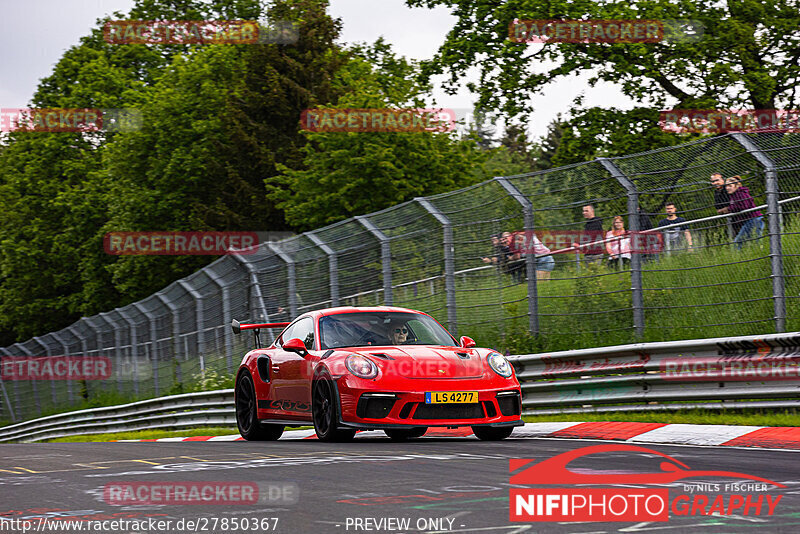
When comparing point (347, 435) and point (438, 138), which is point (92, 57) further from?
point (347, 435)

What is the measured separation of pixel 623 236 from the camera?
12.3 meters

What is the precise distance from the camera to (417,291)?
15688 millimetres

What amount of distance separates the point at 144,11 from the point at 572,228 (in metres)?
52.4

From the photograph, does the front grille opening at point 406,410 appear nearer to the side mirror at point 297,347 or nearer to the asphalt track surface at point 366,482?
the asphalt track surface at point 366,482

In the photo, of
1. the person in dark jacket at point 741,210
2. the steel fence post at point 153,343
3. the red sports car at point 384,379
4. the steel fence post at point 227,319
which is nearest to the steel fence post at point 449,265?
the red sports car at point 384,379

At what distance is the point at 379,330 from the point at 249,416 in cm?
221

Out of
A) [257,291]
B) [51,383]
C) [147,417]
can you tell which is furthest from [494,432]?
[51,383]

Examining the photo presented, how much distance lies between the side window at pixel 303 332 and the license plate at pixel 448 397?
1.83 metres

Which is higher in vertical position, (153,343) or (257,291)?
(257,291)

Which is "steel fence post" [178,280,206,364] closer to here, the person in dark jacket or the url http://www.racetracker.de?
the person in dark jacket

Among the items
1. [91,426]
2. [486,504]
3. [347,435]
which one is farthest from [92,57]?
[486,504]

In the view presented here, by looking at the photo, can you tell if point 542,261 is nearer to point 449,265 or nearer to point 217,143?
point 449,265

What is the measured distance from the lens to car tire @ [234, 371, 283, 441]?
12.4m

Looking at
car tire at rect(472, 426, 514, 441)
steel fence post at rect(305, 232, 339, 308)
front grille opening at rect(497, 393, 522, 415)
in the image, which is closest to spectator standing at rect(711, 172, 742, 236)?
front grille opening at rect(497, 393, 522, 415)
